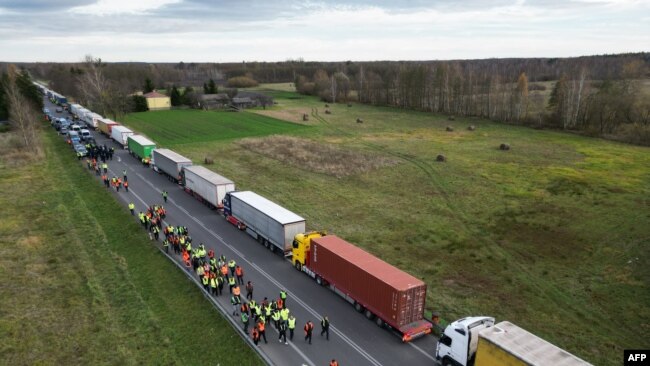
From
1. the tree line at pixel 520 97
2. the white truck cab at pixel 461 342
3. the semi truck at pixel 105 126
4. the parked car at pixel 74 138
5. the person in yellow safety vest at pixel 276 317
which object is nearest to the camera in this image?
the white truck cab at pixel 461 342

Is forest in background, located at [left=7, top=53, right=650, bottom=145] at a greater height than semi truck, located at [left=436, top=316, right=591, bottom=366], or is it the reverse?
forest in background, located at [left=7, top=53, right=650, bottom=145]

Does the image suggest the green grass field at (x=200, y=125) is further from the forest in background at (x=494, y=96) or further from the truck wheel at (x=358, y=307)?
the truck wheel at (x=358, y=307)

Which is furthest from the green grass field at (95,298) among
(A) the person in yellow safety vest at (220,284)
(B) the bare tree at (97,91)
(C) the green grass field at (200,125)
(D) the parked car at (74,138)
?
(B) the bare tree at (97,91)

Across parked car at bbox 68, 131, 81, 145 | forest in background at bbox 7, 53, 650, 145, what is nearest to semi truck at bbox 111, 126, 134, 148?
parked car at bbox 68, 131, 81, 145

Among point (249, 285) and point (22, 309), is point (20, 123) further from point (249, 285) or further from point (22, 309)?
point (249, 285)

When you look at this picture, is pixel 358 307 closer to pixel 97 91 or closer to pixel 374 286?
pixel 374 286

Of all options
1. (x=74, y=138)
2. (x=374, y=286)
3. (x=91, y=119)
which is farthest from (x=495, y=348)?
(x=91, y=119)

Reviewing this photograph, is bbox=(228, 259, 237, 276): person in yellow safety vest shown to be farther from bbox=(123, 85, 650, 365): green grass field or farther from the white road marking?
bbox=(123, 85, 650, 365): green grass field
